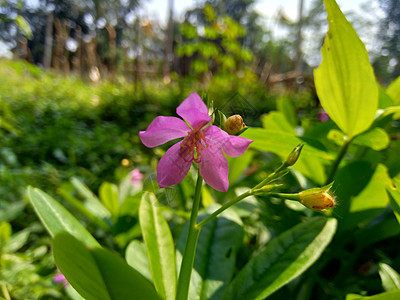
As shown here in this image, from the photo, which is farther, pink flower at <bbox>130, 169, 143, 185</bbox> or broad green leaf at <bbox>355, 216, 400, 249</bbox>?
pink flower at <bbox>130, 169, 143, 185</bbox>

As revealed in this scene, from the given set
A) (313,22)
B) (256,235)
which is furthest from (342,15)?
(313,22)

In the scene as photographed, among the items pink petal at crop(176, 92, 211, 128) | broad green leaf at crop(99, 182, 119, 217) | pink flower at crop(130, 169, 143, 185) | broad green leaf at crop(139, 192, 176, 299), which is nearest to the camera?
pink petal at crop(176, 92, 211, 128)

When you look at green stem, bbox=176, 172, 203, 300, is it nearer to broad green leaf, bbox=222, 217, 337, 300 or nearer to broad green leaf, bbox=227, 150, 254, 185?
broad green leaf, bbox=222, 217, 337, 300

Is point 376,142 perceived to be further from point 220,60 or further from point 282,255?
point 220,60

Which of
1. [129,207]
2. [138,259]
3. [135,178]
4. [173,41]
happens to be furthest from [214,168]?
[173,41]

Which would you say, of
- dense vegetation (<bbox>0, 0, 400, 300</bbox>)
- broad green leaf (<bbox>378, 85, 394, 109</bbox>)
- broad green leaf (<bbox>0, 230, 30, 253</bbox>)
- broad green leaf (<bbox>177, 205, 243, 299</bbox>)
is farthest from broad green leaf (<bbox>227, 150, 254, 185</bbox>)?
broad green leaf (<bbox>0, 230, 30, 253</bbox>)

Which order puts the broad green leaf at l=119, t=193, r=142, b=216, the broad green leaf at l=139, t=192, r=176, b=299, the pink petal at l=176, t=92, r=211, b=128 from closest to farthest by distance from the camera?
the pink petal at l=176, t=92, r=211, b=128, the broad green leaf at l=139, t=192, r=176, b=299, the broad green leaf at l=119, t=193, r=142, b=216
